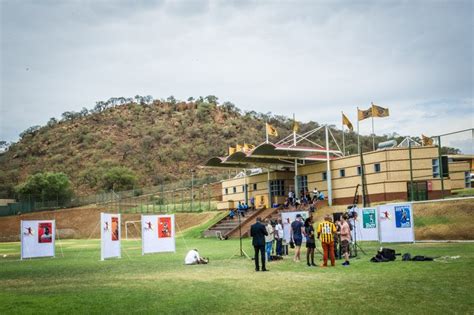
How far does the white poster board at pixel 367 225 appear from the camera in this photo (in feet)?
91.9

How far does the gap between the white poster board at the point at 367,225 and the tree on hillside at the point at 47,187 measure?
2506 inches

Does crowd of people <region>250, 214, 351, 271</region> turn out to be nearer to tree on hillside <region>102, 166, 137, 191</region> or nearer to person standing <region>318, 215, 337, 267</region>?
person standing <region>318, 215, 337, 267</region>

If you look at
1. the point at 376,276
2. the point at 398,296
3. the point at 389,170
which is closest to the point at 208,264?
the point at 376,276

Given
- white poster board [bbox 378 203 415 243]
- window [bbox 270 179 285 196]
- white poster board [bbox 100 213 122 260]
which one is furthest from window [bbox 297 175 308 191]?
white poster board [bbox 100 213 122 260]

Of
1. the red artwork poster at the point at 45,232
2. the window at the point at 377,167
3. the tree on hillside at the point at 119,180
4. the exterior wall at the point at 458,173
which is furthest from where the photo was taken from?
the tree on hillside at the point at 119,180

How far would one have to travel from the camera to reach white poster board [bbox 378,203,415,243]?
26.2 metres

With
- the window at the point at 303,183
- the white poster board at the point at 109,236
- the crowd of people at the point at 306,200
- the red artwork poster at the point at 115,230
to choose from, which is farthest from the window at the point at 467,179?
the white poster board at the point at 109,236

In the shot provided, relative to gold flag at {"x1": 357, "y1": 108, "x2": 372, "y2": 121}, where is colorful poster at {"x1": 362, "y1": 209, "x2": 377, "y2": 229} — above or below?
below

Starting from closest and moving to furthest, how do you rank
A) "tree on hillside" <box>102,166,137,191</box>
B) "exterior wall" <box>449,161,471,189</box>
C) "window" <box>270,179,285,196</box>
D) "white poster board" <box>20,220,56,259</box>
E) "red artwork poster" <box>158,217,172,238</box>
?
"white poster board" <box>20,220,56,259</box>
"red artwork poster" <box>158,217,172,238</box>
"exterior wall" <box>449,161,471,189</box>
"window" <box>270,179,285,196</box>
"tree on hillside" <box>102,166,137,191</box>

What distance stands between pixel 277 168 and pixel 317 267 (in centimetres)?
3681

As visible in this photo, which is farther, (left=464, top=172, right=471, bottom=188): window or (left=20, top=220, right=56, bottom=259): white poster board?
(left=464, top=172, right=471, bottom=188): window

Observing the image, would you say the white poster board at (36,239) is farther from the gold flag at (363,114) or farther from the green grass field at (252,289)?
the gold flag at (363,114)

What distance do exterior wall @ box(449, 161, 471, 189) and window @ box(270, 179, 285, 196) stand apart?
17.2m

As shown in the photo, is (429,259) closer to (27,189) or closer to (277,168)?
(277,168)
